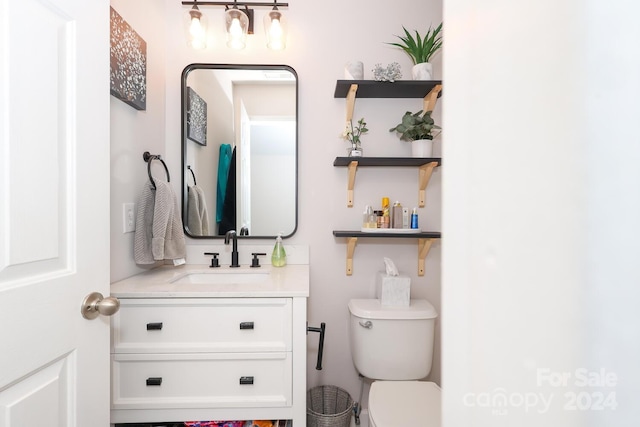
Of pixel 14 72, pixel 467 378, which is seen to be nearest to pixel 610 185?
pixel 467 378

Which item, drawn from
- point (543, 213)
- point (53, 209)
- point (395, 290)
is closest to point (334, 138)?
point (395, 290)

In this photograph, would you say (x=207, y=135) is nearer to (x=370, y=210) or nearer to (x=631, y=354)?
(x=370, y=210)

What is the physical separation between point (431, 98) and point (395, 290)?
Result: 3.24 ft

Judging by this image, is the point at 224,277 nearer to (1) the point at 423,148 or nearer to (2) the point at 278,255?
(2) the point at 278,255

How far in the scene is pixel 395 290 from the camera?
1.60 metres

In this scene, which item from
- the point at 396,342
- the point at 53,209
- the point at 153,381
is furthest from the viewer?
the point at 396,342

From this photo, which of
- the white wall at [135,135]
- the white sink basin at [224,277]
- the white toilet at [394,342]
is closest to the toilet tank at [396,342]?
the white toilet at [394,342]

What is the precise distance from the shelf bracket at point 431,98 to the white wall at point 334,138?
0.14 feet

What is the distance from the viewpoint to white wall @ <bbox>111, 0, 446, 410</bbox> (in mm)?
1734

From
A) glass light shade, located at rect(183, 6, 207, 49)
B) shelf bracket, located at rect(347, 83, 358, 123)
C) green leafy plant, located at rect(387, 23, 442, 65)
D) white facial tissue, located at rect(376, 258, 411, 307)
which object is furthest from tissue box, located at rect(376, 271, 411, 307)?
glass light shade, located at rect(183, 6, 207, 49)

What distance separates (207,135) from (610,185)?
1771 millimetres

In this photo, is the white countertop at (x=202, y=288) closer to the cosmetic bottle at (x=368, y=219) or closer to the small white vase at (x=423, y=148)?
the cosmetic bottle at (x=368, y=219)

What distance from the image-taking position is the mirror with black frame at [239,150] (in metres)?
1.73

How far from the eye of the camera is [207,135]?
173cm
